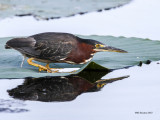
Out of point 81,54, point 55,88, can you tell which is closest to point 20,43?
point 81,54

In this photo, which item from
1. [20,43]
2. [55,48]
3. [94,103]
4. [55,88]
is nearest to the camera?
[94,103]

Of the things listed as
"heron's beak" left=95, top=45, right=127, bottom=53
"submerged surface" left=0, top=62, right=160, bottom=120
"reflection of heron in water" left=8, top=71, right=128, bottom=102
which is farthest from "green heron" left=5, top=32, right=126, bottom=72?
"submerged surface" left=0, top=62, right=160, bottom=120

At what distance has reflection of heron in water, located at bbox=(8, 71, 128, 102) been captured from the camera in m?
5.06

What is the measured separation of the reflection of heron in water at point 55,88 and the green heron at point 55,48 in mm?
476

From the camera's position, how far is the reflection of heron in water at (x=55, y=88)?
16.6 feet

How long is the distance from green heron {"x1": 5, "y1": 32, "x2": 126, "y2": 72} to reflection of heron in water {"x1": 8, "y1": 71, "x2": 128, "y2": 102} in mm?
476

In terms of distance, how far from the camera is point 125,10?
1063 cm

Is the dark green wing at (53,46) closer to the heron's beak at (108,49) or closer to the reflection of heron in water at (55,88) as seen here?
the heron's beak at (108,49)

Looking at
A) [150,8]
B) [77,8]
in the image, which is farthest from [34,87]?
[150,8]

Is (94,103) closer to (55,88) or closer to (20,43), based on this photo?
(55,88)

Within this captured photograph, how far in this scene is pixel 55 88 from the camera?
5.43 meters

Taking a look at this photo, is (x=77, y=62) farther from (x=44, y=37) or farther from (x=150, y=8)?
(x=150, y=8)

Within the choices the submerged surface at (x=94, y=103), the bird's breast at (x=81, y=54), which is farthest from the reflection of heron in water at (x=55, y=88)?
the bird's breast at (x=81, y=54)

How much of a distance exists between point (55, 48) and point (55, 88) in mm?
1032
